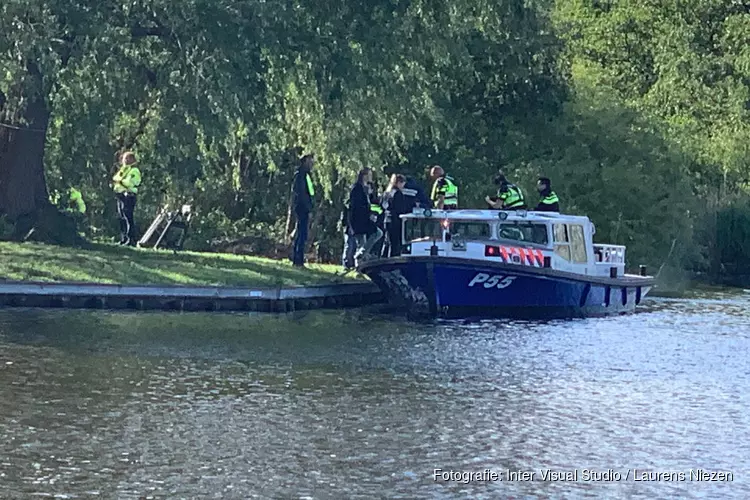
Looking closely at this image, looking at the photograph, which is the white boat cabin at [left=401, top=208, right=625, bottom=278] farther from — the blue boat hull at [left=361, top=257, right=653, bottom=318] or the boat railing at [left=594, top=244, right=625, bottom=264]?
the boat railing at [left=594, top=244, right=625, bottom=264]

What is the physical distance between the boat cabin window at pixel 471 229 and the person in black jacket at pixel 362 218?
8.12 feet

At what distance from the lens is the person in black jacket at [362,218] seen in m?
29.5

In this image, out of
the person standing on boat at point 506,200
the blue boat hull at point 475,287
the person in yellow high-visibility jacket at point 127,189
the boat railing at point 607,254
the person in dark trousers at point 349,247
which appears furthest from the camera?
the person in yellow high-visibility jacket at point 127,189

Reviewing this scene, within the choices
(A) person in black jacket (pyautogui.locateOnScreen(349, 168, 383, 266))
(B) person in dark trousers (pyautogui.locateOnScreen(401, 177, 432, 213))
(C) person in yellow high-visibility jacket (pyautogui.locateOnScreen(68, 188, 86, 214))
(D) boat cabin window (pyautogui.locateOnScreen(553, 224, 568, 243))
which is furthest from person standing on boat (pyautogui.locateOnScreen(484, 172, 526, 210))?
(C) person in yellow high-visibility jacket (pyautogui.locateOnScreen(68, 188, 86, 214))

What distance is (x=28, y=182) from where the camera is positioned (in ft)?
99.2

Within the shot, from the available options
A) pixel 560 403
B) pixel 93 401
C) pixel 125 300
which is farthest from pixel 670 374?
pixel 125 300

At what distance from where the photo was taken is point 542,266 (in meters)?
27.2

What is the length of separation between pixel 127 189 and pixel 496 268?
8607 mm

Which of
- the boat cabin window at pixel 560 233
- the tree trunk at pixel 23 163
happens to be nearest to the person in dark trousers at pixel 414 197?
the boat cabin window at pixel 560 233

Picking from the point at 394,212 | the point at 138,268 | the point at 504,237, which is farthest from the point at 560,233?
the point at 138,268

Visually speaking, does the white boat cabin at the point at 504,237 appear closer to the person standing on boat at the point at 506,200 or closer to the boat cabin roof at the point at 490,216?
the boat cabin roof at the point at 490,216

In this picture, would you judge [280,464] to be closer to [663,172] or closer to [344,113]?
[344,113]

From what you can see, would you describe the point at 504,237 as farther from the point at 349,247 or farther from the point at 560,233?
the point at 349,247

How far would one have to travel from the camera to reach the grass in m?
26.0
